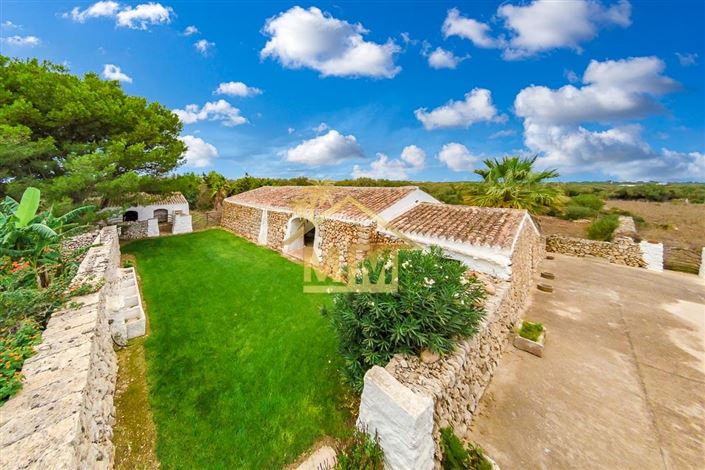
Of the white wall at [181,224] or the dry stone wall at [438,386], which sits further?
the white wall at [181,224]

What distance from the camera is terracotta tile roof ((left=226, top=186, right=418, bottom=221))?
436 inches

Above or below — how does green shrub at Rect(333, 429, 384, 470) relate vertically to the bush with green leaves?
below

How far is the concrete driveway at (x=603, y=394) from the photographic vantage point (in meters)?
4.04

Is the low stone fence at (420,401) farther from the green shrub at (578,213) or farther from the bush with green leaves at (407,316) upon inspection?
the green shrub at (578,213)

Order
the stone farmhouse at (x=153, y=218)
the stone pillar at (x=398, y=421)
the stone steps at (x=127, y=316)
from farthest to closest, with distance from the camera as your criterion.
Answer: the stone farmhouse at (x=153, y=218)
the stone steps at (x=127, y=316)
the stone pillar at (x=398, y=421)

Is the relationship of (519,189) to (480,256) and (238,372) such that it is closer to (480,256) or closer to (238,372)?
(480,256)

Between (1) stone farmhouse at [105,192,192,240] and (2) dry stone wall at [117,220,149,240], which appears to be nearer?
(2) dry stone wall at [117,220,149,240]

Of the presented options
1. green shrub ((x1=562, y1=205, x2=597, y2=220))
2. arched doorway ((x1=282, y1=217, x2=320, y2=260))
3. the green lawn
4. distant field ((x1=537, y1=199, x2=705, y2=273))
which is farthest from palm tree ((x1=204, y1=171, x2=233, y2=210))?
green shrub ((x1=562, y1=205, x2=597, y2=220))

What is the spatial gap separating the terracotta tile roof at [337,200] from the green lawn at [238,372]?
12.3 feet

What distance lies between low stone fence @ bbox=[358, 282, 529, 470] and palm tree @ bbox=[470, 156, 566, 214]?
9476mm

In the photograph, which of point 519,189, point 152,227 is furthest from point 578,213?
point 152,227

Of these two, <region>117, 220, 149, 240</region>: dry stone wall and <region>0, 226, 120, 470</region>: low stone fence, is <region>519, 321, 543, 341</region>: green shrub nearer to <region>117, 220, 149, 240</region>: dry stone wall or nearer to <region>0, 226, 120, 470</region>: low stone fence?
<region>0, 226, 120, 470</region>: low stone fence

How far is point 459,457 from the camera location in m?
3.49

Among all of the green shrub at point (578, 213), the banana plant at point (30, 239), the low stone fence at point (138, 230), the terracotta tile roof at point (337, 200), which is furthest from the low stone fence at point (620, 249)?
the low stone fence at point (138, 230)
